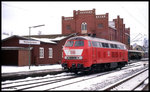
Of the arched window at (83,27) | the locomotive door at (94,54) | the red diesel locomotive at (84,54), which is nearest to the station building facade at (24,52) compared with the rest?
the red diesel locomotive at (84,54)

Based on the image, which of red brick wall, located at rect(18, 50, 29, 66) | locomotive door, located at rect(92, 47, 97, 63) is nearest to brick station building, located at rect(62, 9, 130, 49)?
red brick wall, located at rect(18, 50, 29, 66)

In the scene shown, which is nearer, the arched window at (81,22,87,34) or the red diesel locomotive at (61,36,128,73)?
the red diesel locomotive at (61,36,128,73)

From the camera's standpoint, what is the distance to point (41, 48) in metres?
26.6

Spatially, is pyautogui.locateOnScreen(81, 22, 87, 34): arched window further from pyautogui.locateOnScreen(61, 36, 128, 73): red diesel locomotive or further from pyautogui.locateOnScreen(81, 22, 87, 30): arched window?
pyautogui.locateOnScreen(61, 36, 128, 73): red diesel locomotive

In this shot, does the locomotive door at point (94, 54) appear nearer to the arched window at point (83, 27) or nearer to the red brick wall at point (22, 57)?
the red brick wall at point (22, 57)

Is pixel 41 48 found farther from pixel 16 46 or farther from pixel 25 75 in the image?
pixel 25 75

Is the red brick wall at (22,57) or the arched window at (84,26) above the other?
the arched window at (84,26)

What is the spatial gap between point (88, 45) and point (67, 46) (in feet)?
5.64

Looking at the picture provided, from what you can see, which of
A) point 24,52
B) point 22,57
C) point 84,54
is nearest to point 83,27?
point 24,52

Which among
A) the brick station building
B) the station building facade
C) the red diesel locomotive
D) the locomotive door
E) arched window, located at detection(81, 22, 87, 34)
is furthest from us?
arched window, located at detection(81, 22, 87, 34)

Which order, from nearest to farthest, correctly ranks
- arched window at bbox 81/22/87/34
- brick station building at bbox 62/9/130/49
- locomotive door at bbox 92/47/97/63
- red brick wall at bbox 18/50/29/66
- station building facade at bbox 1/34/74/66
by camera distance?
locomotive door at bbox 92/47/97/63, red brick wall at bbox 18/50/29/66, station building facade at bbox 1/34/74/66, brick station building at bbox 62/9/130/49, arched window at bbox 81/22/87/34

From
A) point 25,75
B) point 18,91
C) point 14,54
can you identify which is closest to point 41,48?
point 14,54

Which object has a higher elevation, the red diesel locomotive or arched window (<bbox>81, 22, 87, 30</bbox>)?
arched window (<bbox>81, 22, 87, 30</bbox>)

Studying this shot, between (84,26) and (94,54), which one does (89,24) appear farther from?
(94,54)
